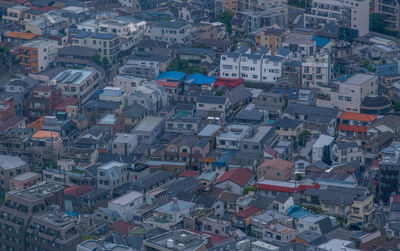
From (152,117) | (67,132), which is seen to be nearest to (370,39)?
(152,117)

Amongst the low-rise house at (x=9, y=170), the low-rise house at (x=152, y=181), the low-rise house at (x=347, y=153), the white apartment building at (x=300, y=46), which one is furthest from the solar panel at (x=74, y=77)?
the low-rise house at (x=347, y=153)

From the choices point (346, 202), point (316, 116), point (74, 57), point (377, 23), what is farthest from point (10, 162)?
point (377, 23)

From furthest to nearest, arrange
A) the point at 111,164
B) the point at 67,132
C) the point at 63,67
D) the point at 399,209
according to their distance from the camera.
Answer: the point at 63,67 → the point at 67,132 → the point at 111,164 → the point at 399,209

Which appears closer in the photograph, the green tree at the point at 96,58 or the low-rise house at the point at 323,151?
the low-rise house at the point at 323,151

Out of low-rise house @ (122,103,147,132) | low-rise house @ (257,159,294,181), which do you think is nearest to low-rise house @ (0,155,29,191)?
low-rise house @ (122,103,147,132)

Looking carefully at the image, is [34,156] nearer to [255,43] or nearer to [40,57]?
[40,57]

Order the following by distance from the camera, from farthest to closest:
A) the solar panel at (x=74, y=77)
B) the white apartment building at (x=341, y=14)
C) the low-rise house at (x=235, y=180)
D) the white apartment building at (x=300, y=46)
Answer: the white apartment building at (x=341, y=14) < the white apartment building at (x=300, y=46) < the solar panel at (x=74, y=77) < the low-rise house at (x=235, y=180)

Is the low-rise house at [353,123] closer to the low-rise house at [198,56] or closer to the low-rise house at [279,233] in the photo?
the low-rise house at [198,56]

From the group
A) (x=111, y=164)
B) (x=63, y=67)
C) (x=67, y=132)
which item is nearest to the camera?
(x=111, y=164)
